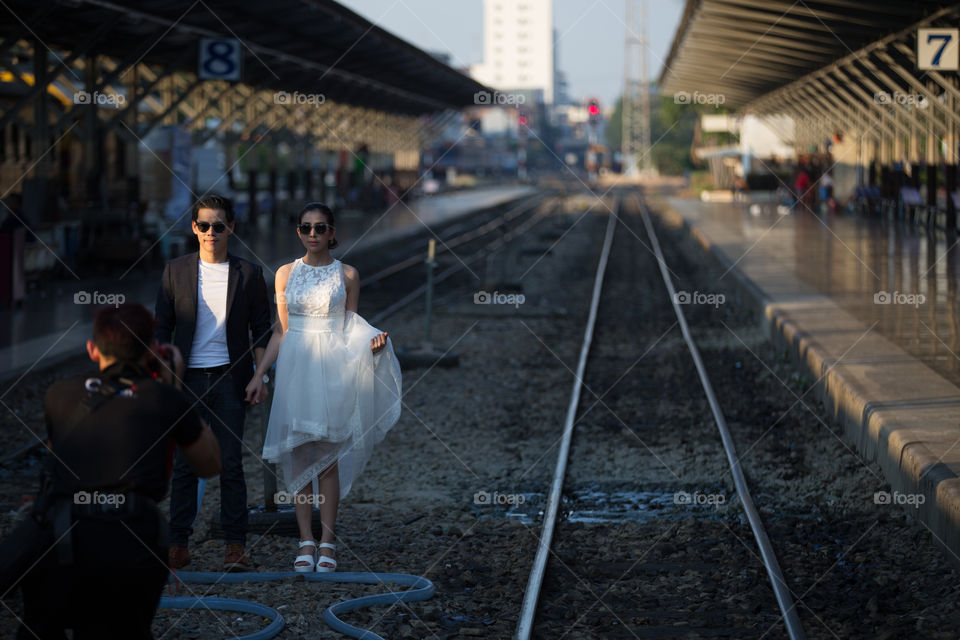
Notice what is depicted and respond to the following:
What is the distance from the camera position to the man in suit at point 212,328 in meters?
6.46

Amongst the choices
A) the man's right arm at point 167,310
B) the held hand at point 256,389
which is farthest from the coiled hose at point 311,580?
the man's right arm at point 167,310

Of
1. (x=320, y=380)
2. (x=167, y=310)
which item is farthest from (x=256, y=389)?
(x=167, y=310)

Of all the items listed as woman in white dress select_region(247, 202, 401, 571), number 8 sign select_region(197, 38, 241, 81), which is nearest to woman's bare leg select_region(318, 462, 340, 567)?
woman in white dress select_region(247, 202, 401, 571)

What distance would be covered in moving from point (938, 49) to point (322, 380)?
17975 mm

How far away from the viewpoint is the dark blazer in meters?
6.46

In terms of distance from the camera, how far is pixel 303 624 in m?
6.04

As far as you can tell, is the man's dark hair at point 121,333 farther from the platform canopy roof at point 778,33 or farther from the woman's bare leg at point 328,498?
the platform canopy roof at point 778,33

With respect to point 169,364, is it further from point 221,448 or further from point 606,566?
point 606,566

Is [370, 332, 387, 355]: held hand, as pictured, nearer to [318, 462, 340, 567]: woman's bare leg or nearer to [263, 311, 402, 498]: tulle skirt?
[263, 311, 402, 498]: tulle skirt

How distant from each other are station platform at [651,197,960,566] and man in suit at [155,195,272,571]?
3783mm

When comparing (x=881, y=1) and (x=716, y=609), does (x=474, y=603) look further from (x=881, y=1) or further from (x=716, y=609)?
(x=881, y=1)

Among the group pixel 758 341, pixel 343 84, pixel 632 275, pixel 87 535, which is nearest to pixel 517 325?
pixel 758 341

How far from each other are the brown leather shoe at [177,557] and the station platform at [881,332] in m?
3.99

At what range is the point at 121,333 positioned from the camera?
4.19m
